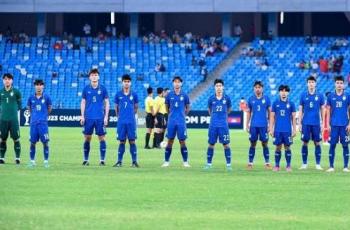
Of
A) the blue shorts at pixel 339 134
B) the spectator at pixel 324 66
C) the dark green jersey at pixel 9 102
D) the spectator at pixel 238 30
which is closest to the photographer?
the blue shorts at pixel 339 134

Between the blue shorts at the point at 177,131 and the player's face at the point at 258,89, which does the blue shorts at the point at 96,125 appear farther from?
the player's face at the point at 258,89

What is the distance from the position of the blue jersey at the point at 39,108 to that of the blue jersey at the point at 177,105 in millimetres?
2766

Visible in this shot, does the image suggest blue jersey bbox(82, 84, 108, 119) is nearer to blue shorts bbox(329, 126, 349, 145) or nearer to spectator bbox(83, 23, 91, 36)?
blue shorts bbox(329, 126, 349, 145)

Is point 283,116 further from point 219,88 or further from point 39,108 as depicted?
point 39,108

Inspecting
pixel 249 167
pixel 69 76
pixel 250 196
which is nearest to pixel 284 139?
pixel 249 167

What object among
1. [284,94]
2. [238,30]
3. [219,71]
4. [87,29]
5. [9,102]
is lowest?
[9,102]

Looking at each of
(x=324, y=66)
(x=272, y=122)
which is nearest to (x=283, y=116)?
(x=272, y=122)

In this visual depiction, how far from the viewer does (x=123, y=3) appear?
67.9m

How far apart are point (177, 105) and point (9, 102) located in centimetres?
381

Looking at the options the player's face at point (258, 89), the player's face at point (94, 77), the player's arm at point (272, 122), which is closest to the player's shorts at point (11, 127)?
the player's face at point (94, 77)

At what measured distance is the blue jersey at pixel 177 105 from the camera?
25859 mm

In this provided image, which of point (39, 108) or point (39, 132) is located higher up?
point (39, 108)

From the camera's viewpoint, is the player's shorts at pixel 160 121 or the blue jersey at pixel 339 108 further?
the player's shorts at pixel 160 121

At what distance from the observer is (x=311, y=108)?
25.6 meters
